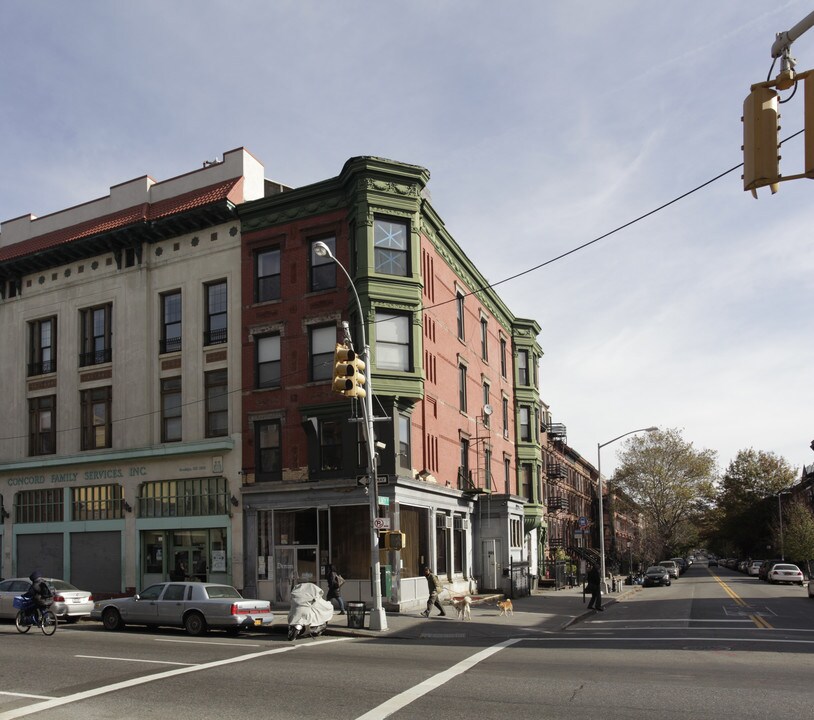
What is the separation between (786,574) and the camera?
5556 cm

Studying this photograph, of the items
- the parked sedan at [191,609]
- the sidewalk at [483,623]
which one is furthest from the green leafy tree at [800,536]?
the parked sedan at [191,609]

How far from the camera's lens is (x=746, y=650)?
16.9m

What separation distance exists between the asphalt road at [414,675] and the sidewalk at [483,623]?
3.18 feet

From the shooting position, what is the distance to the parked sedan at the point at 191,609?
21094 millimetres

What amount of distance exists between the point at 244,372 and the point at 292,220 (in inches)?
237

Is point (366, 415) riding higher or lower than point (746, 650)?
higher

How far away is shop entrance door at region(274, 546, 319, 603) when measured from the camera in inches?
1155

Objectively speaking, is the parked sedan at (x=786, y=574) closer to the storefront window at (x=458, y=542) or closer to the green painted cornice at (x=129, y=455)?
the storefront window at (x=458, y=542)

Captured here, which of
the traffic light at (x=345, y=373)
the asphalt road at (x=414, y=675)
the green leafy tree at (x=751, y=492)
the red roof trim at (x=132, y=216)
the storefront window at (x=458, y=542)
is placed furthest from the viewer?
the green leafy tree at (x=751, y=492)

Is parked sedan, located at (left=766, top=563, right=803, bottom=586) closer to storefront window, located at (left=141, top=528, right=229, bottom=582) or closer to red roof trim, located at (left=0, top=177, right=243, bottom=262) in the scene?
storefront window, located at (left=141, top=528, right=229, bottom=582)

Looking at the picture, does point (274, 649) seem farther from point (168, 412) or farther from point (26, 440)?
point (26, 440)

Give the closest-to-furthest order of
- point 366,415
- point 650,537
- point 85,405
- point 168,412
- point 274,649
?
point 274,649 → point 366,415 → point 168,412 → point 85,405 → point 650,537

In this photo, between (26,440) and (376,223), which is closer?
(376,223)

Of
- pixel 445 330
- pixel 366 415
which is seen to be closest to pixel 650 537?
pixel 445 330
